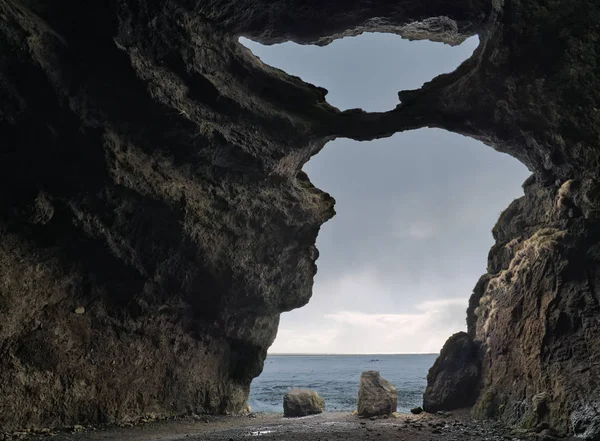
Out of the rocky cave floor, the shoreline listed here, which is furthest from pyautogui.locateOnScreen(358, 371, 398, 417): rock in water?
the rocky cave floor

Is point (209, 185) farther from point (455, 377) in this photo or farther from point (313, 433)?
point (455, 377)

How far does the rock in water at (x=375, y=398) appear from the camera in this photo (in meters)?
16.4

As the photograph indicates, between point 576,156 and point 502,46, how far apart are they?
140 inches

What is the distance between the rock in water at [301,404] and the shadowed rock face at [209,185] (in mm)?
4389

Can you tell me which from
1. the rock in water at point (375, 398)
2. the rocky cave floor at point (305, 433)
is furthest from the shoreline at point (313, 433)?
the rock in water at point (375, 398)

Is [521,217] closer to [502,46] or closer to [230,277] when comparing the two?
[502,46]

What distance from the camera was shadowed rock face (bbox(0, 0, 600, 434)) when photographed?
9.04 metres

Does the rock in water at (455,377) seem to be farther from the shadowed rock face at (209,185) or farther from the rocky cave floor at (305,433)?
the rocky cave floor at (305,433)

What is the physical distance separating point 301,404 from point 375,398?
4.26 meters

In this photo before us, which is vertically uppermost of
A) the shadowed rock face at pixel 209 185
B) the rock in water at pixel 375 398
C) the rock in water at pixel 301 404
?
the shadowed rock face at pixel 209 185

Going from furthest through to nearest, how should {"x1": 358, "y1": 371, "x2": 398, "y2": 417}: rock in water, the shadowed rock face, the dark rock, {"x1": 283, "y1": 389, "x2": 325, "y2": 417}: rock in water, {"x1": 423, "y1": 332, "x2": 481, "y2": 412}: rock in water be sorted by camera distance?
1. {"x1": 283, "y1": 389, "x2": 325, "y2": 417}: rock in water
2. {"x1": 358, "y1": 371, "x2": 398, "y2": 417}: rock in water
3. {"x1": 423, "y1": 332, "x2": 481, "y2": 412}: rock in water
4. the shadowed rock face
5. the dark rock

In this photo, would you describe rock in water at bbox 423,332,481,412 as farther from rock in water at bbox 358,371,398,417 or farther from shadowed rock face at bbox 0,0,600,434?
rock in water at bbox 358,371,398,417

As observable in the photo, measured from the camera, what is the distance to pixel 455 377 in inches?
579

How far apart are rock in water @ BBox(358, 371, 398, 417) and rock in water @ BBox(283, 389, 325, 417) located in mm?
3217
